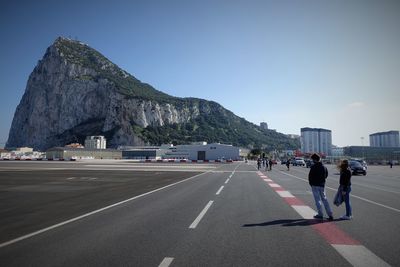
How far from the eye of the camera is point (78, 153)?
130m

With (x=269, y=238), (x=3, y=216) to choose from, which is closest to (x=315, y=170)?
(x=269, y=238)

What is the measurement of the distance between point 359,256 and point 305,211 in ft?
15.6

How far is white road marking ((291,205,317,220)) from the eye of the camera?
30.2 feet

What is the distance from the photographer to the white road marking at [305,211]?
9.20 metres

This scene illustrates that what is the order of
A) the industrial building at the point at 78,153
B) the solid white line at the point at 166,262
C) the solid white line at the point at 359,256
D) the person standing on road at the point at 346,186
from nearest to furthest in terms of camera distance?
the solid white line at the point at 166,262
the solid white line at the point at 359,256
the person standing on road at the point at 346,186
the industrial building at the point at 78,153

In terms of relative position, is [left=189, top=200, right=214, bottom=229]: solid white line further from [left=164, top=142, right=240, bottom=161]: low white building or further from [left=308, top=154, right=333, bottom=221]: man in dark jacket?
[left=164, top=142, right=240, bottom=161]: low white building

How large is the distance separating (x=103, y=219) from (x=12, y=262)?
3.72 metres

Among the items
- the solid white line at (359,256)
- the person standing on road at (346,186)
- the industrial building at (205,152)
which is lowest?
the solid white line at (359,256)

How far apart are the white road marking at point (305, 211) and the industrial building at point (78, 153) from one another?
111 m

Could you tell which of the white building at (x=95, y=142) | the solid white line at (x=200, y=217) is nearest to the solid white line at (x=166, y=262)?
the solid white line at (x=200, y=217)

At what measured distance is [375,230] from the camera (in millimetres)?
7301

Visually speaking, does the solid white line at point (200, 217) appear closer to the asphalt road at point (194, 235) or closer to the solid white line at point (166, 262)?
the asphalt road at point (194, 235)

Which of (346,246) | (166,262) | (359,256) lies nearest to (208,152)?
(346,246)

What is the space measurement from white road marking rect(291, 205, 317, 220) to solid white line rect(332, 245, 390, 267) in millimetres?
3020
